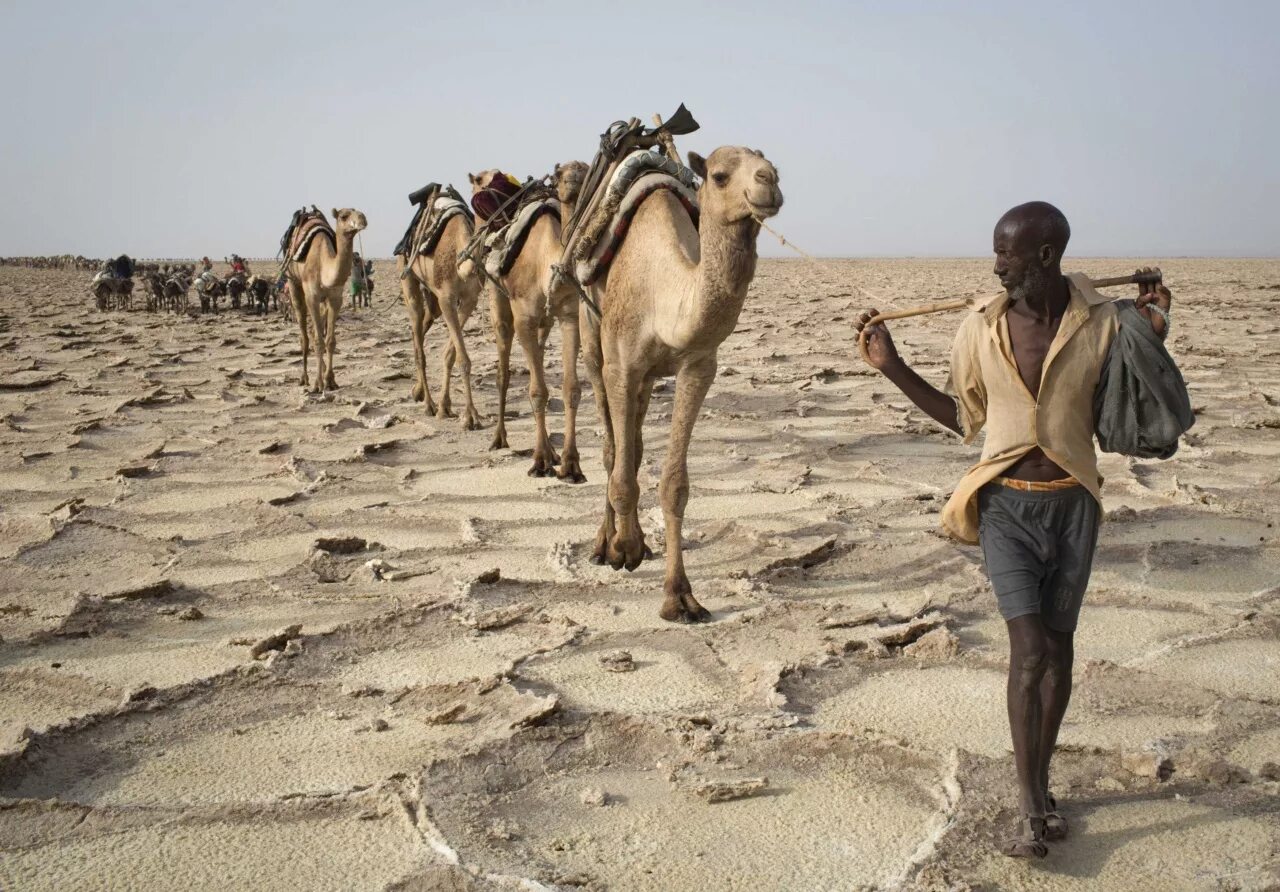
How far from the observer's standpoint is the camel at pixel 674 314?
13.7ft

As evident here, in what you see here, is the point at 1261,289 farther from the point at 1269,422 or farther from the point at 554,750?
the point at 554,750

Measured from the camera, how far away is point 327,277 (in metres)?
12.1

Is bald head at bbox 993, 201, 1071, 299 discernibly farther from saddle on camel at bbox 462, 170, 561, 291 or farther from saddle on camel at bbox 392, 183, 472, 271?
saddle on camel at bbox 392, 183, 472, 271

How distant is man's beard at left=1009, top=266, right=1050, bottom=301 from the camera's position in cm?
283

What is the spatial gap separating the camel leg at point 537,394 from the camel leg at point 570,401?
9.1 inches

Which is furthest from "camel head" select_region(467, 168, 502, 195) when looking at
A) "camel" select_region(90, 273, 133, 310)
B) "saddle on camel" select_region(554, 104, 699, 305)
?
"camel" select_region(90, 273, 133, 310)

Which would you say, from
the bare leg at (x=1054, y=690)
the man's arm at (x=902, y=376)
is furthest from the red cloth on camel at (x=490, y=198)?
the bare leg at (x=1054, y=690)

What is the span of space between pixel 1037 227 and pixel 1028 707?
1228 mm

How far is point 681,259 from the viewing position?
4.75 metres

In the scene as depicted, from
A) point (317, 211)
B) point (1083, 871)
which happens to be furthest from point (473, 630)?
point (317, 211)

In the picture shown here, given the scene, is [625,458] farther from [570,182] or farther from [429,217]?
[429,217]

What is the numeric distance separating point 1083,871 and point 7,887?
2727mm

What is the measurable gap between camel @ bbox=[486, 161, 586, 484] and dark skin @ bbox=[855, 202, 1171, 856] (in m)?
4.17

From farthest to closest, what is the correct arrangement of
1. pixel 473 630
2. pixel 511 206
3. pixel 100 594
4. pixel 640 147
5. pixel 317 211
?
pixel 317 211
pixel 511 206
pixel 640 147
pixel 100 594
pixel 473 630
